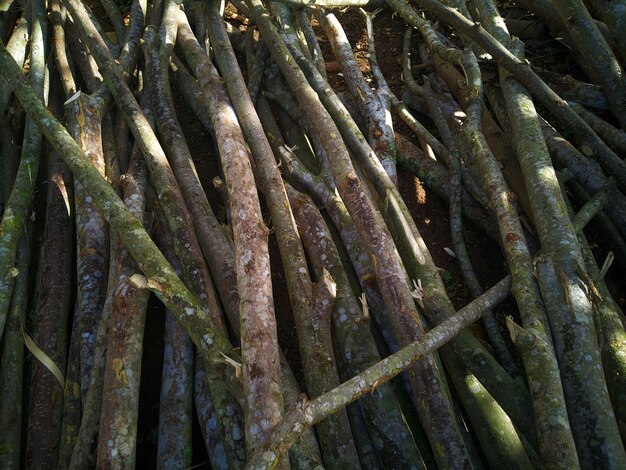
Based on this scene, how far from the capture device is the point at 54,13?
5238 millimetres

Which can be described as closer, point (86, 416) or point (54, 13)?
point (86, 416)

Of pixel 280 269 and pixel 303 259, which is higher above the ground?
pixel 280 269

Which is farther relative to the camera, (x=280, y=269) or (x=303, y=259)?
(x=280, y=269)

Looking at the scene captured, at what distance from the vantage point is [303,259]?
3193 millimetres

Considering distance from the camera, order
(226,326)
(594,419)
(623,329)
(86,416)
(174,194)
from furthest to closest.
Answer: (174,194) < (226,326) < (623,329) < (86,416) < (594,419)

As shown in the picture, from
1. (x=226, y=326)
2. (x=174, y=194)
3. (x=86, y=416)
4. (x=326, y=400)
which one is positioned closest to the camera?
(x=326, y=400)

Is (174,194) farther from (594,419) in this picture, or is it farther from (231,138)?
(594,419)

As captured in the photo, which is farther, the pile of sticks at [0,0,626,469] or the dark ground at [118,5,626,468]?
the dark ground at [118,5,626,468]

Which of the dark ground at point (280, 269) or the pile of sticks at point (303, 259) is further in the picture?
the dark ground at point (280, 269)

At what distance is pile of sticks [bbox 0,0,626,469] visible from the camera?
254 centimetres

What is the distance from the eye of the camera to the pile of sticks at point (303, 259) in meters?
2.54

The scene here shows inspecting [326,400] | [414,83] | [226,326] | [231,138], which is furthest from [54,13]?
[326,400]

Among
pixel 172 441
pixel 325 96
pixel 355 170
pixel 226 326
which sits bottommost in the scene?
pixel 172 441

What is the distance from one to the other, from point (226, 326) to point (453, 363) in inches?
53.9
